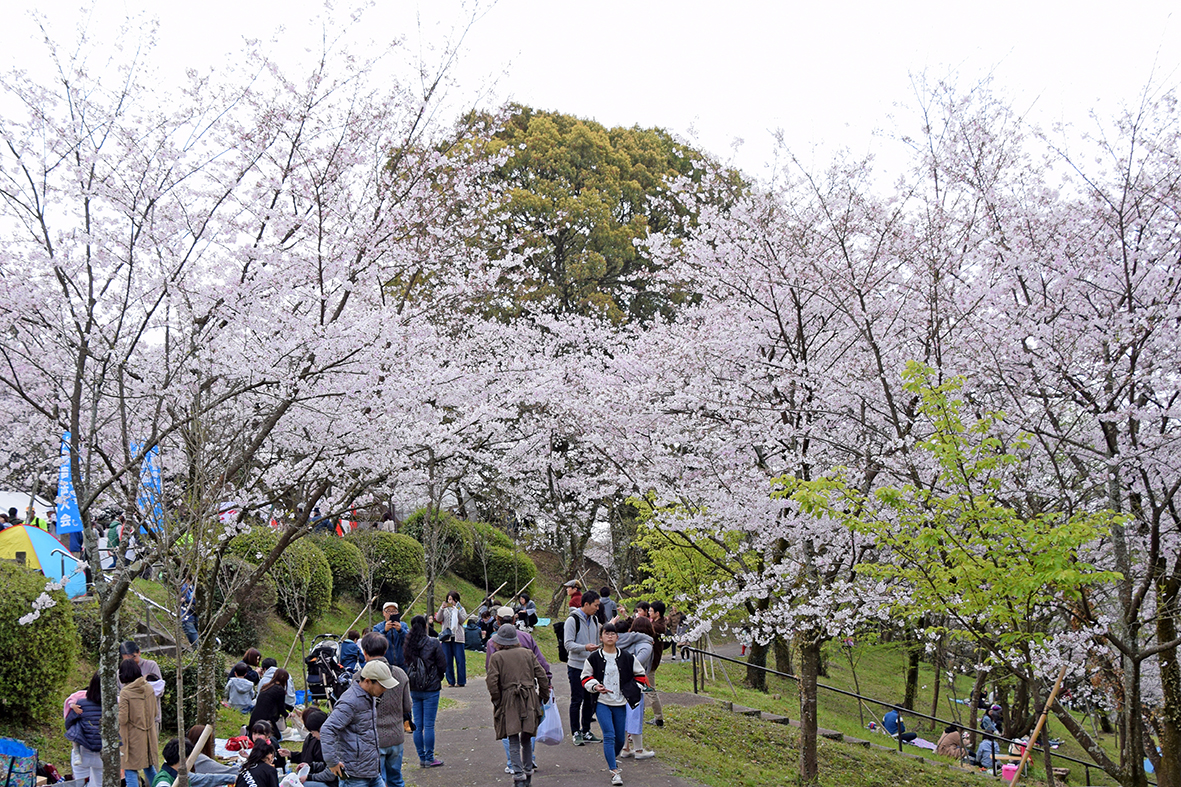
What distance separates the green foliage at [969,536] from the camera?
251 inches

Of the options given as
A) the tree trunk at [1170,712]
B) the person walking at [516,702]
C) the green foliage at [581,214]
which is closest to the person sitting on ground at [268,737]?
the person walking at [516,702]

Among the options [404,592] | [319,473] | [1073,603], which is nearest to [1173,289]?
[1073,603]

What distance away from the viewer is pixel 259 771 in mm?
6297

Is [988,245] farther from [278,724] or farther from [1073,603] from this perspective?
[278,724]

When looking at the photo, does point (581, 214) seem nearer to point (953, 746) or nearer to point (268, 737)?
point (953, 746)

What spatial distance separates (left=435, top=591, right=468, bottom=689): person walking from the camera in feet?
43.7

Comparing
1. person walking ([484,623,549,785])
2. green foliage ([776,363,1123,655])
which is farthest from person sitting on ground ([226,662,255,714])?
green foliage ([776,363,1123,655])

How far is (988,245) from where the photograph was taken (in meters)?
8.57

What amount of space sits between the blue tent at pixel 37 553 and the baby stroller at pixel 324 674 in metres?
5.08

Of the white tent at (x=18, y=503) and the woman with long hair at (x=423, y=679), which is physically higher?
the white tent at (x=18, y=503)

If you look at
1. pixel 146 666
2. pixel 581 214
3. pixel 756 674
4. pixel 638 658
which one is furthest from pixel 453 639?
pixel 581 214

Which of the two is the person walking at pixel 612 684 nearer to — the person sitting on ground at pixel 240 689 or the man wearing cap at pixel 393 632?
the man wearing cap at pixel 393 632

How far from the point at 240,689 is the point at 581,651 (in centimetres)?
477

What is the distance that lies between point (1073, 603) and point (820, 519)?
229cm
